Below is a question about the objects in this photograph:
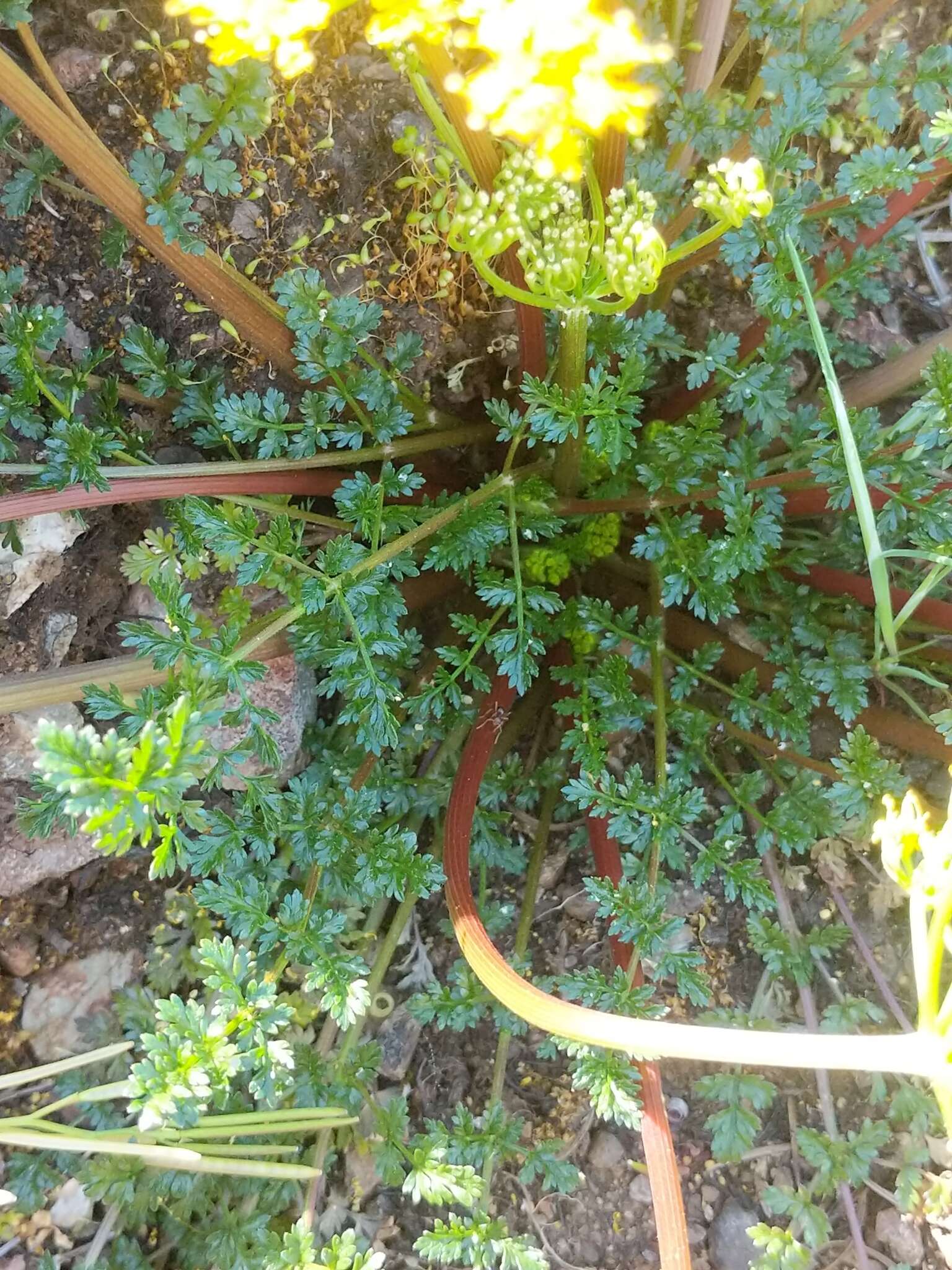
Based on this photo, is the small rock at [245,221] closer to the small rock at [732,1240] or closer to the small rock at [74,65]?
the small rock at [74,65]

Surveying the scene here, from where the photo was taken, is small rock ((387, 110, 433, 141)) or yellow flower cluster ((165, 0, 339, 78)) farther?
small rock ((387, 110, 433, 141))

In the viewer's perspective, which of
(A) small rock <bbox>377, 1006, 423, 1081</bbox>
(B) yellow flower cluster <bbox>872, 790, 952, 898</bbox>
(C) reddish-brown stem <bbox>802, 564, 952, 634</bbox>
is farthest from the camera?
(A) small rock <bbox>377, 1006, 423, 1081</bbox>

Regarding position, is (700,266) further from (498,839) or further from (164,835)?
(164,835)

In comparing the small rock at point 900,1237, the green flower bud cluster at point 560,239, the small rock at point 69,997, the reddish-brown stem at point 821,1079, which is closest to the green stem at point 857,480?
the green flower bud cluster at point 560,239

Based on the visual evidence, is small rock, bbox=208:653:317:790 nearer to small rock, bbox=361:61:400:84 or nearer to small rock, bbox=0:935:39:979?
small rock, bbox=0:935:39:979

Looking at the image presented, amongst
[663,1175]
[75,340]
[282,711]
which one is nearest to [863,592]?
[663,1175]

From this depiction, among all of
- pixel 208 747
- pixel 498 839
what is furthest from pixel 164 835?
pixel 498 839


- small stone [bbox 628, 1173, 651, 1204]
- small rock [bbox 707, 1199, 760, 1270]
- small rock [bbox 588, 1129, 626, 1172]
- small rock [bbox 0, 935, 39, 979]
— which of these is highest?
small rock [bbox 0, 935, 39, 979]

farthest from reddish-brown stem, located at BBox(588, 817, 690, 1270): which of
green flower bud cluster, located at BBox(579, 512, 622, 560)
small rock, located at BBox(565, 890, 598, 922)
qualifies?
green flower bud cluster, located at BBox(579, 512, 622, 560)
